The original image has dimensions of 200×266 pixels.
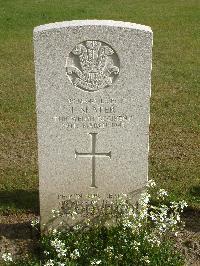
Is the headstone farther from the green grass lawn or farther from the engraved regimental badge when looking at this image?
the green grass lawn

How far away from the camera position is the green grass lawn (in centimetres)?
682

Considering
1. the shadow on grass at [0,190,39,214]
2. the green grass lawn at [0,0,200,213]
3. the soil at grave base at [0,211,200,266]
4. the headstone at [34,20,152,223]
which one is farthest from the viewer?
the green grass lawn at [0,0,200,213]

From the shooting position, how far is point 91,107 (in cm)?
505

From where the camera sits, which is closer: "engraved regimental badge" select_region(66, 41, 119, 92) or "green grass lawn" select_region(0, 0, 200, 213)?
"engraved regimental badge" select_region(66, 41, 119, 92)

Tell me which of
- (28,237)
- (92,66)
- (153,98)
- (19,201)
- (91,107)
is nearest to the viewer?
(92,66)

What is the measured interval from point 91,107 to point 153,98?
16.3ft

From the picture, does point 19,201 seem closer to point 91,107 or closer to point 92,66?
point 91,107

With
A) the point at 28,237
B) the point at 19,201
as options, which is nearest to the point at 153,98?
the point at 19,201

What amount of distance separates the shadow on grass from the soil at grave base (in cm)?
13

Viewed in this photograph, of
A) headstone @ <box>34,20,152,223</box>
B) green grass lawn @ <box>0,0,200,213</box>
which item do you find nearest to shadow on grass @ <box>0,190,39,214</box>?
green grass lawn @ <box>0,0,200,213</box>

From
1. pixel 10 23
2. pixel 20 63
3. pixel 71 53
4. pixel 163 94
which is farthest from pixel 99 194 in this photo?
pixel 10 23

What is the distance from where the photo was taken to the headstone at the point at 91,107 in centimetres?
481

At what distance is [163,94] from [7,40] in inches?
230

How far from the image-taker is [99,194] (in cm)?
545
